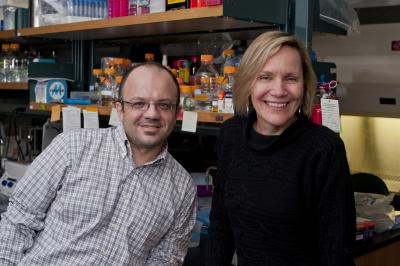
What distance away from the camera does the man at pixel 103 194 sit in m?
1.66

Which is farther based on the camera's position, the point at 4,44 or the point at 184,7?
the point at 4,44

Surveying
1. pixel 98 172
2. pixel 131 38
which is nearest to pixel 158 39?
pixel 131 38

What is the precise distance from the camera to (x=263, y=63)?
1.41 m

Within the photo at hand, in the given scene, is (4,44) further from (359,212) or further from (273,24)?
(359,212)

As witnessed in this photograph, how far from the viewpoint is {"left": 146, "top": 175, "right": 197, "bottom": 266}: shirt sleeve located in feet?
5.79

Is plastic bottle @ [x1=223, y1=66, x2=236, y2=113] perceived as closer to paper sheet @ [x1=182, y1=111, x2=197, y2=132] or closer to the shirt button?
paper sheet @ [x1=182, y1=111, x2=197, y2=132]

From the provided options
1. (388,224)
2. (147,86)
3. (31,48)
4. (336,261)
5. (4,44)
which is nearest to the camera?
(336,261)

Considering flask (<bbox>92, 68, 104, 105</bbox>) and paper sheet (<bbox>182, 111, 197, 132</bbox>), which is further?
flask (<bbox>92, 68, 104, 105</bbox>)

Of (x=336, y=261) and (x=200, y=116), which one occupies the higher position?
(x=200, y=116)

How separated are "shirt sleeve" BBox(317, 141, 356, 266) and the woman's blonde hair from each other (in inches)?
8.6

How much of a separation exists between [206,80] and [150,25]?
357 mm

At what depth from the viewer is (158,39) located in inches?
111

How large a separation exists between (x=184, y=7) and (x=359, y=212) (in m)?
1.10

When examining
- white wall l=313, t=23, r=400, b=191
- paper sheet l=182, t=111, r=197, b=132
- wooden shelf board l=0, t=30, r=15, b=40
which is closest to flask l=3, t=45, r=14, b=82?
wooden shelf board l=0, t=30, r=15, b=40
